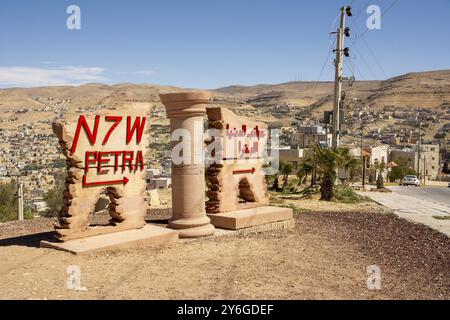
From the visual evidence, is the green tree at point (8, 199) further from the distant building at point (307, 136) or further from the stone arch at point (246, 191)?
the distant building at point (307, 136)

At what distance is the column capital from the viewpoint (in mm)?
9898

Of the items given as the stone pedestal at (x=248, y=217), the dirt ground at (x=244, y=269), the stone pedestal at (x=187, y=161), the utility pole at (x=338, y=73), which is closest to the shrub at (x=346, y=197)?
the utility pole at (x=338, y=73)

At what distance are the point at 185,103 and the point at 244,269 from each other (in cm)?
411

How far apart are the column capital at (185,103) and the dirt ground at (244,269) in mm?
2692

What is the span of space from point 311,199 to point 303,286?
14.0 m

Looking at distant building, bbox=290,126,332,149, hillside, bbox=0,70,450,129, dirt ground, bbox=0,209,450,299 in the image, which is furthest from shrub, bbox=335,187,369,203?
hillside, bbox=0,70,450,129

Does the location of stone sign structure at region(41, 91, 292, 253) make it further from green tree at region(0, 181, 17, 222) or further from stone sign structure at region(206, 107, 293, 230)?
green tree at region(0, 181, 17, 222)

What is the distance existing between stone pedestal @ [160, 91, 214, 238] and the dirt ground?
0.59 metres

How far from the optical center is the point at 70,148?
8.40 m

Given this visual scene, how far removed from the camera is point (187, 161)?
10.1 m

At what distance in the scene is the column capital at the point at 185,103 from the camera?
32.5ft

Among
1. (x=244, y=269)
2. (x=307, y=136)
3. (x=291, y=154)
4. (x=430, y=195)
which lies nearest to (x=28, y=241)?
(x=244, y=269)

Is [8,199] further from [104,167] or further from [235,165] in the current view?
[104,167]
